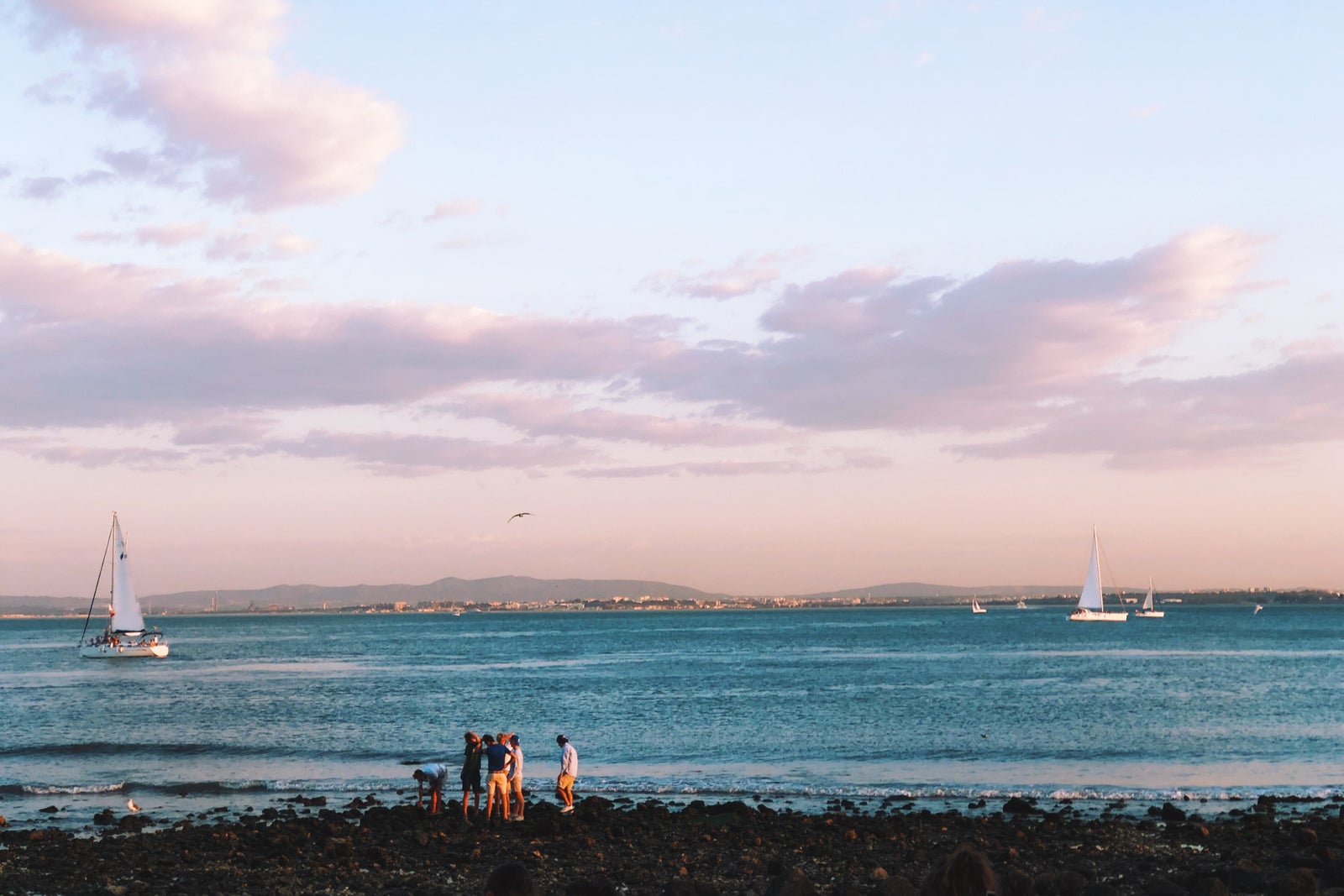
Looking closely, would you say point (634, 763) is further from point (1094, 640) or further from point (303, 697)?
point (1094, 640)

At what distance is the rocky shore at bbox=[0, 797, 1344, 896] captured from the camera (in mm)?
19547

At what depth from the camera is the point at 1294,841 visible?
2311cm

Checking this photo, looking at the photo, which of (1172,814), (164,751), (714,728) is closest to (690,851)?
(1172,814)

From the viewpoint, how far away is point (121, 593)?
356 ft

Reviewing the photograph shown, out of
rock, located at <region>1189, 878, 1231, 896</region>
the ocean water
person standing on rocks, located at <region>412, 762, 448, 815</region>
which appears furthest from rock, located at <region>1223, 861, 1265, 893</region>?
person standing on rocks, located at <region>412, 762, 448, 815</region>

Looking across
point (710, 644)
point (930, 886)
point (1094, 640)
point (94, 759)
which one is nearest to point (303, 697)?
point (94, 759)

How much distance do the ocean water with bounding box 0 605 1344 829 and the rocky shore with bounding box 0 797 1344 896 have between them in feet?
11.7

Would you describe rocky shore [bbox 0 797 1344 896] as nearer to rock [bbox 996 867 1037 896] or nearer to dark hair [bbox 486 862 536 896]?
rock [bbox 996 867 1037 896]

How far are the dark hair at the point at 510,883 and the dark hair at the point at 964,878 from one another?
228cm

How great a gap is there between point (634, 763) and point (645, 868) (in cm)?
1743

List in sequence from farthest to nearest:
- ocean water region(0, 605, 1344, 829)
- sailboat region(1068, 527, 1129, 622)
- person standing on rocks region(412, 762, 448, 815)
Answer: sailboat region(1068, 527, 1129, 622)
ocean water region(0, 605, 1344, 829)
person standing on rocks region(412, 762, 448, 815)

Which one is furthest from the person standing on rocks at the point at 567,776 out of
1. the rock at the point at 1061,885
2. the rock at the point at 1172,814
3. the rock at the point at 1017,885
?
the rock at the point at 1172,814

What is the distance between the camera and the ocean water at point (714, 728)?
33.2 m

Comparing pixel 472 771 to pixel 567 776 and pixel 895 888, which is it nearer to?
pixel 567 776
